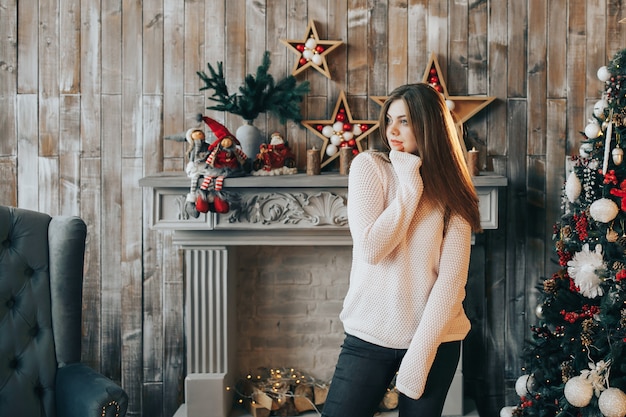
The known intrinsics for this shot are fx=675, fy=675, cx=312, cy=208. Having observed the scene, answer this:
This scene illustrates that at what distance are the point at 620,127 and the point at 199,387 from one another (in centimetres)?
218

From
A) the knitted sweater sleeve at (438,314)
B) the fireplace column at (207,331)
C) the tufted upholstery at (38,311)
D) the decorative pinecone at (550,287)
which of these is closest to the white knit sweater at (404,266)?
the knitted sweater sleeve at (438,314)

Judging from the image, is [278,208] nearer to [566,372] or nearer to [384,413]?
[384,413]

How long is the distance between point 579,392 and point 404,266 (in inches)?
45.1

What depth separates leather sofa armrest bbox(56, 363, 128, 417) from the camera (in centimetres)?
205

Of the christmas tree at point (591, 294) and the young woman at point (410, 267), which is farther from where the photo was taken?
the christmas tree at point (591, 294)

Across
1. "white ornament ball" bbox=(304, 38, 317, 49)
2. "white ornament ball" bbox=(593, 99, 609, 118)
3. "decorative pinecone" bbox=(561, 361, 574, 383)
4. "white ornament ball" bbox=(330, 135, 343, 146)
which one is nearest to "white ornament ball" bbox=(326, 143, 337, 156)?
"white ornament ball" bbox=(330, 135, 343, 146)

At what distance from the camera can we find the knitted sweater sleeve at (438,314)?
1876 millimetres

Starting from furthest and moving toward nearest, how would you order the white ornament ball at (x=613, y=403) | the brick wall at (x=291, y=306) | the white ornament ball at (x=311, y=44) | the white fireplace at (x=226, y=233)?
the brick wall at (x=291, y=306) < the white ornament ball at (x=311, y=44) < the white fireplace at (x=226, y=233) < the white ornament ball at (x=613, y=403)

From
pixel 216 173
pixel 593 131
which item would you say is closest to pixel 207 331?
pixel 216 173

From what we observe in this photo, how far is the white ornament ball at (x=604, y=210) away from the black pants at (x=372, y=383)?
1.06 metres

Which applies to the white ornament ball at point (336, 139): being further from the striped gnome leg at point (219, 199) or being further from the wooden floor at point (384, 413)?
the wooden floor at point (384, 413)

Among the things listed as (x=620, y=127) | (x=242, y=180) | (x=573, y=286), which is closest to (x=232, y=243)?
(x=242, y=180)

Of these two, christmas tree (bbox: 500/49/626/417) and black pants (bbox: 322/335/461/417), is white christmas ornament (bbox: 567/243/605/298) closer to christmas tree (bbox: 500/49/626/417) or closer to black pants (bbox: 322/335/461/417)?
christmas tree (bbox: 500/49/626/417)

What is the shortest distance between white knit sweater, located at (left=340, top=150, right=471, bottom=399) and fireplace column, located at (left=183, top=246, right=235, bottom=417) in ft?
4.30
